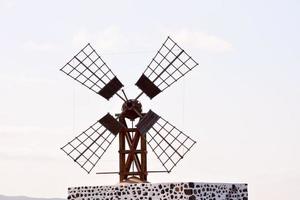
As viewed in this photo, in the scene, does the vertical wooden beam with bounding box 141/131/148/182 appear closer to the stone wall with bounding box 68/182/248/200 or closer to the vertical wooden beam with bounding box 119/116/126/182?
the vertical wooden beam with bounding box 119/116/126/182

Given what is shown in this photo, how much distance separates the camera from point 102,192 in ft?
73.1

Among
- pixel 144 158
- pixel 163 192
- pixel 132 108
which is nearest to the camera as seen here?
pixel 163 192

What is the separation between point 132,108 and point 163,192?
242cm

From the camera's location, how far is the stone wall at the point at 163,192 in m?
21.3

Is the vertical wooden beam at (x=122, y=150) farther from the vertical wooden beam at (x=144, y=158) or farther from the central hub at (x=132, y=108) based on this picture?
the vertical wooden beam at (x=144, y=158)

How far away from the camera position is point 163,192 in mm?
21531

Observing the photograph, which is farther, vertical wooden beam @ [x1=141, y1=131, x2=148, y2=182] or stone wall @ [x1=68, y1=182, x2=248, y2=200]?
vertical wooden beam @ [x1=141, y1=131, x2=148, y2=182]

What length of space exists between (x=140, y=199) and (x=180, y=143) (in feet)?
5.76

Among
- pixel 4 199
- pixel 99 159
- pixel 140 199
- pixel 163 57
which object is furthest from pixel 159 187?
pixel 4 199

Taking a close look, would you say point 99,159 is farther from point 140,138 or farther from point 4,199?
point 4,199

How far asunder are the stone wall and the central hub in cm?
188

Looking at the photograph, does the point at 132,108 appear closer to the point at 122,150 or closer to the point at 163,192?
the point at 122,150

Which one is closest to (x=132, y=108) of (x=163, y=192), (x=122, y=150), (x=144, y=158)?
(x=122, y=150)

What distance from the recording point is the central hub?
22844mm
